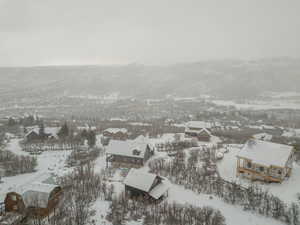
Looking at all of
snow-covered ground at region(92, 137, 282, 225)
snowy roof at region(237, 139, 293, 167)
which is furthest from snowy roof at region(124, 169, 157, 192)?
snowy roof at region(237, 139, 293, 167)

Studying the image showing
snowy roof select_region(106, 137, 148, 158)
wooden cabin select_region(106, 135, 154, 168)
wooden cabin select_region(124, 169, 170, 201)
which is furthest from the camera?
snowy roof select_region(106, 137, 148, 158)

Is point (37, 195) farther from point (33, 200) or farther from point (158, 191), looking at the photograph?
point (158, 191)

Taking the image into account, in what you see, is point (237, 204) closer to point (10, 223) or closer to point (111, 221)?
point (111, 221)

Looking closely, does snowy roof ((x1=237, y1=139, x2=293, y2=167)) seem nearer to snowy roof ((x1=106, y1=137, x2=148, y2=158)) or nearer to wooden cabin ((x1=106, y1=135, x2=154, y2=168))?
wooden cabin ((x1=106, y1=135, x2=154, y2=168))

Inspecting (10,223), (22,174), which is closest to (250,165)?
(10,223)

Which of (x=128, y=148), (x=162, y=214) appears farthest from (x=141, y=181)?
(x=128, y=148)
